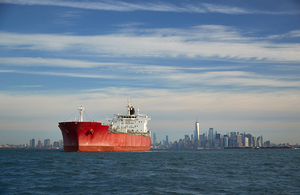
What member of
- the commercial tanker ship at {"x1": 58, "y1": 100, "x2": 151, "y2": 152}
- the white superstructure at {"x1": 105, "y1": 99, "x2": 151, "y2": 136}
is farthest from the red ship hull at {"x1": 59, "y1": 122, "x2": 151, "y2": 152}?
the white superstructure at {"x1": 105, "y1": 99, "x2": 151, "y2": 136}

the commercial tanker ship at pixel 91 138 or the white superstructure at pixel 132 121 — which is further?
the white superstructure at pixel 132 121

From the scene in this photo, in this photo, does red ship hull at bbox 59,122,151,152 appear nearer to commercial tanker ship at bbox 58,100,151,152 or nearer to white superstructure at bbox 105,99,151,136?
commercial tanker ship at bbox 58,100,151,152

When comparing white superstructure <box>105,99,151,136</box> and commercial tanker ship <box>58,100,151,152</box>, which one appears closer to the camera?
commercial tanker ship <box>58,100,151,152</box>

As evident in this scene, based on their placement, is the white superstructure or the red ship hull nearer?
the red ship hull

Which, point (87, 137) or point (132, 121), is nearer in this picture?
point (87, 137)

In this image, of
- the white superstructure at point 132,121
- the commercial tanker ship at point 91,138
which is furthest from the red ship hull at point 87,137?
the white superstructure at point 132,121

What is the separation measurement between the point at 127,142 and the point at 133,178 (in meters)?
36.4

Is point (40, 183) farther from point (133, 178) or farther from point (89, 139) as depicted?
point (89, 139)

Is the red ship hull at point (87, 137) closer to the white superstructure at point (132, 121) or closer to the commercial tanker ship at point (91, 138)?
the commercial tanker ship at point (91, 138)

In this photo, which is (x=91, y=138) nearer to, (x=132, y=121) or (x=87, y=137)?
(x=87, y=137)

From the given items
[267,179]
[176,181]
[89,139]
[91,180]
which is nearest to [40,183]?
[91,180]

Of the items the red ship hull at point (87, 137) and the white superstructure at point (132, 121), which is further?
the white superstructure at point (132, 121)

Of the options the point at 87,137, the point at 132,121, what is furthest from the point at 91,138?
the point at 132,121

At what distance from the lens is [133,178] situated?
2056 cm
